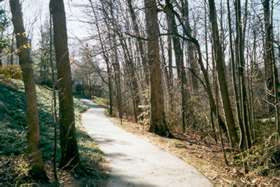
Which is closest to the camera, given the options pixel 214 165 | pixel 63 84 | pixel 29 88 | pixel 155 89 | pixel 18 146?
pixel 29 88

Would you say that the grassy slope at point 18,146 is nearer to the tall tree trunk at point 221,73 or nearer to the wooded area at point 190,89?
the wooded area at point 190,89

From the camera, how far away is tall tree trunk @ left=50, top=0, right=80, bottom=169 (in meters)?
9.20

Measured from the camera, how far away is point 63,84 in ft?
30.2

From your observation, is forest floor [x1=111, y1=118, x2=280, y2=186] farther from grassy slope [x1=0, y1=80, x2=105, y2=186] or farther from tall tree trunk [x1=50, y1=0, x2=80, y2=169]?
tall tree trunk [x1=50, y1=0, x2=80, y2=169]

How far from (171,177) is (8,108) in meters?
10.4

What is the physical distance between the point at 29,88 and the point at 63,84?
1.32m

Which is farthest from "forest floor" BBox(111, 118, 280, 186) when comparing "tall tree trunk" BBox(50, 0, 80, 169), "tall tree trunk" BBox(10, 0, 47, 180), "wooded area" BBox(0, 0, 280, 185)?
"tall tree trunk" BBox(10, 0, 47, 180)

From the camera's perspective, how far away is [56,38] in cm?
923

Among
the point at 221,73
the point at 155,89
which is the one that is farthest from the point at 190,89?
the point at 221,73

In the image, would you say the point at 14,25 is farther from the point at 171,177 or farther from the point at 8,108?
the point at 8,108

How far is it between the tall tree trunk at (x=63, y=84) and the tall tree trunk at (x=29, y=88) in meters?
1.08

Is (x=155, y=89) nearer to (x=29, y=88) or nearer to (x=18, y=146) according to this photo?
(x=18, y=146)

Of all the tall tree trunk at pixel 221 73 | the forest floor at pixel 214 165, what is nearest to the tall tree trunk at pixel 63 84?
the forest floor at pixel 214 165

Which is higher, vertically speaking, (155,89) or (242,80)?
(242,80)
